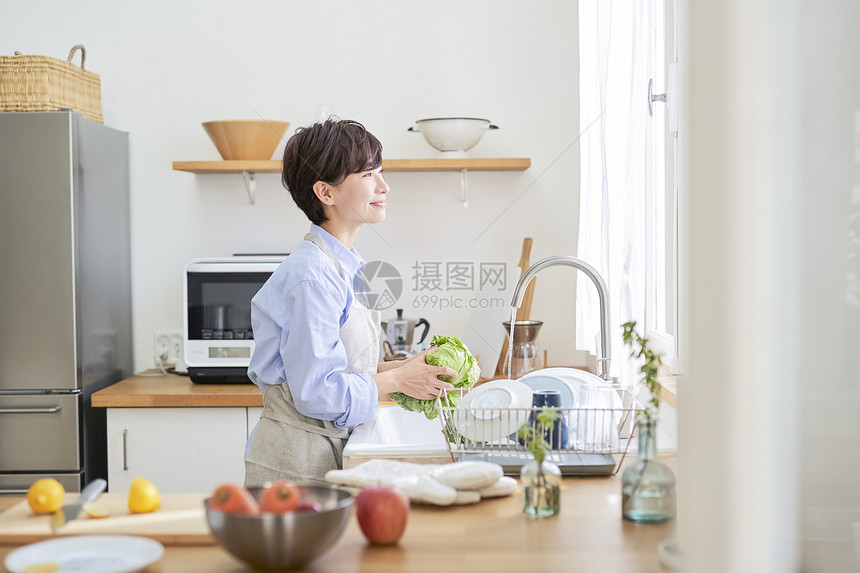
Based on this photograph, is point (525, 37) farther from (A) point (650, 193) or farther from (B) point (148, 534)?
(B) point (148, 534)

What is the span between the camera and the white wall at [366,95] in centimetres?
311

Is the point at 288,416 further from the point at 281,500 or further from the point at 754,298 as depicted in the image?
the point at 754,298

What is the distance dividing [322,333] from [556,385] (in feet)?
1.55

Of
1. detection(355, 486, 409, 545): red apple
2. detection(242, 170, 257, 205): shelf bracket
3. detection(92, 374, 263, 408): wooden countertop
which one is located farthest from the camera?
detection(242, 170, 257, 205): shelf bracket

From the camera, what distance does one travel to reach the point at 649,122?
7.27ft

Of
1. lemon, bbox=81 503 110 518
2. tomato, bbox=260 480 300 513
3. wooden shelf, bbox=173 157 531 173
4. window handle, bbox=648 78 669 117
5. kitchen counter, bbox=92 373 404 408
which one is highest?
window handle, bbox=648 78 669 117

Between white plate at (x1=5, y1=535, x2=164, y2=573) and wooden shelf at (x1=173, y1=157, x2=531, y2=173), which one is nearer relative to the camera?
white plate at (x1=5, y1=535, x2=164, y2=573)

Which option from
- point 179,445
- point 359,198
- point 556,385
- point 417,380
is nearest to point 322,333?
point 417,380

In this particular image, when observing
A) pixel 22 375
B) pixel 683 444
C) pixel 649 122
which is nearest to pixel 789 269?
pixel 683 444

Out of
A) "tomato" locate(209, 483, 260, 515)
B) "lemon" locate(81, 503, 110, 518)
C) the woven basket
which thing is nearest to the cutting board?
"lemon" locate(81, 503, 110, 518)

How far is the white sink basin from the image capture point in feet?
4.87

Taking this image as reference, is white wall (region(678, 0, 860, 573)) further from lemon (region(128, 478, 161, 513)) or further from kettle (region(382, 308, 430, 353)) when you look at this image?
kettle (region(382, 308, 430, 353))

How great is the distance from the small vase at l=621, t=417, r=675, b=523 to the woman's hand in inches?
22.4

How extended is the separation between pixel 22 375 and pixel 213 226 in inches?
34.6
